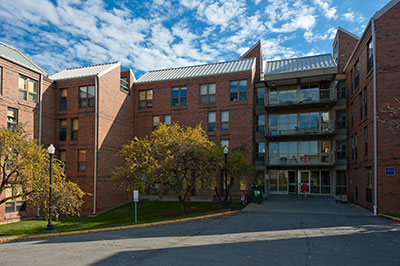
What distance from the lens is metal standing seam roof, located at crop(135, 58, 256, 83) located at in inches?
1098

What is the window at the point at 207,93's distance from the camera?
27.9m

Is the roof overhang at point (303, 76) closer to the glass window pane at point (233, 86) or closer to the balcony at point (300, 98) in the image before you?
the balcony at point (300, 98)

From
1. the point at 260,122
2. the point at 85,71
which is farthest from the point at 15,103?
the point at 260,122

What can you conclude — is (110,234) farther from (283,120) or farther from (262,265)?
(283,120)

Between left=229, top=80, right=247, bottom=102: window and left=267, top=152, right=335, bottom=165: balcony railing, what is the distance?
6122 millimetres

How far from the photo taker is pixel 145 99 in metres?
29.8

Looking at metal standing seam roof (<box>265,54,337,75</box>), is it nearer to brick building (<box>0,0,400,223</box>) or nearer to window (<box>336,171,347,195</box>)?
brick building (<box>0,0,400,223</box>)

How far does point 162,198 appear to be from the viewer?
28.1 meters

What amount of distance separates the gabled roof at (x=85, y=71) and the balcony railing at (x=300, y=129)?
1505cm

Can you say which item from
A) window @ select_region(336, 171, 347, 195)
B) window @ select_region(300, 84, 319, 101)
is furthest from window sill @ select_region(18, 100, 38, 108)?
window @ select_region(336, 171, 347, 195)

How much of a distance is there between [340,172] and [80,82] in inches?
921

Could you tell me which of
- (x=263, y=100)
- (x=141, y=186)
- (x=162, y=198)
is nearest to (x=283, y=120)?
(x=263, y=100)

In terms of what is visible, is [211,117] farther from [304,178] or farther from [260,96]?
[304,178]

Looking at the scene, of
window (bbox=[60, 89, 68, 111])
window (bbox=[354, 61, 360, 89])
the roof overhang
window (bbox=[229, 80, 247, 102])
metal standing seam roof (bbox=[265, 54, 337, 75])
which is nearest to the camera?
window (bbox=[354, 61, 360, 89])
